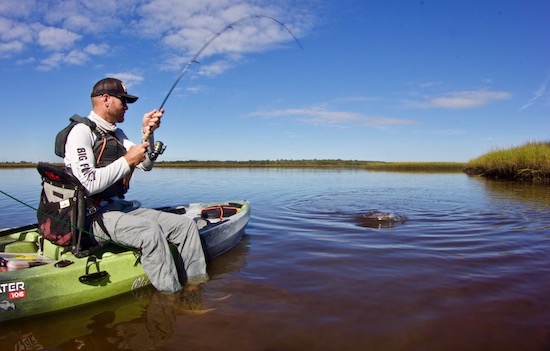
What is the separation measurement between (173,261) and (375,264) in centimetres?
305

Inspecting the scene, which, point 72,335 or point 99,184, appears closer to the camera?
point 72,335

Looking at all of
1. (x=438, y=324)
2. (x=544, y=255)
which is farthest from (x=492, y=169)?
(x=438, y=324)

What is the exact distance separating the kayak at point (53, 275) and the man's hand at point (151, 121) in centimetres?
160

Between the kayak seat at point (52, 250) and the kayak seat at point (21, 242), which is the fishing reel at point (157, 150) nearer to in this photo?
the kayak seat at point (52, 250)

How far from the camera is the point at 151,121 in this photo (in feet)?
15.4

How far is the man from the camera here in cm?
404

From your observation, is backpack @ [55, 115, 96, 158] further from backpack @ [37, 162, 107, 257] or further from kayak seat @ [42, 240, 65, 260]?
kayak seat @ [42, 240, 65, 260]

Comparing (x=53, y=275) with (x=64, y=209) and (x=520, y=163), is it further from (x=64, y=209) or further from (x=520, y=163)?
(x=520, y=163)

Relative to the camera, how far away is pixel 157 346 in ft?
10.8

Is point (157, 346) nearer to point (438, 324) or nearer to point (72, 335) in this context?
point (72, 335)

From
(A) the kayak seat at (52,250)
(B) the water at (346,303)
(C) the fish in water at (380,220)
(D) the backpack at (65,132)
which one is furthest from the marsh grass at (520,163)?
(A) the kayak seat at (52,250)

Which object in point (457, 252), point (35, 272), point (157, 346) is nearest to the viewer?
point (157, 346)

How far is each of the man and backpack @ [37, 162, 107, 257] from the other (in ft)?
0.39

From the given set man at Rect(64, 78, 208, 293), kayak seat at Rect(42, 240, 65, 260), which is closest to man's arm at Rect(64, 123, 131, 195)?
man at Rect(64, 78, 208, 293)
